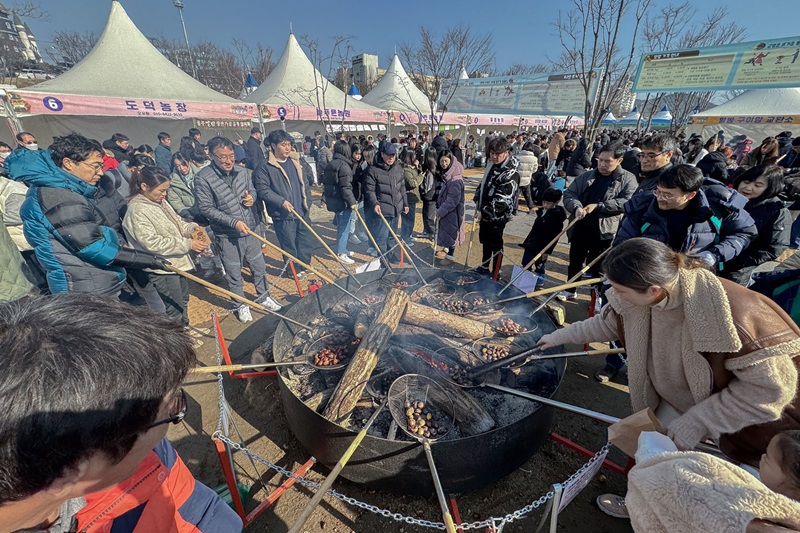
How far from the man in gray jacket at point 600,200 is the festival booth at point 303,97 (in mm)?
13424

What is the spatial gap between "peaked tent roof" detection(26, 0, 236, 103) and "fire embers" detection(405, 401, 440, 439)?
47.7 ft

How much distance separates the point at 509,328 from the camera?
4.35 m

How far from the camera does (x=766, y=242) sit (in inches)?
157

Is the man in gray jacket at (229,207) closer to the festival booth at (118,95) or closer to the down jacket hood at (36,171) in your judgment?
the down jacket hood at (36,171)

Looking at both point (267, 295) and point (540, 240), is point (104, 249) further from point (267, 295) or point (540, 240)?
point (540, 240)

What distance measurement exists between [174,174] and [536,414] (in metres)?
8.12

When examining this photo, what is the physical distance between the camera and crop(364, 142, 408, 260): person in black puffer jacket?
6603 millimetres

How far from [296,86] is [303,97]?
0.87 meters

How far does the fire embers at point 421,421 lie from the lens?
2.91 m

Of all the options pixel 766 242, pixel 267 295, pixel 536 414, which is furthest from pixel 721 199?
pixel 267 295

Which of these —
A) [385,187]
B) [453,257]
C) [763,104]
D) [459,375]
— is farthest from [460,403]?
[763,104]

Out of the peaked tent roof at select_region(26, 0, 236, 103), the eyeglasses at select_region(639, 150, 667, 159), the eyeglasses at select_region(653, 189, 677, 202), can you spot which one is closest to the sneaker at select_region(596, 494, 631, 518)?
the eyeglasses at select_region(653, 189, 677, 202)

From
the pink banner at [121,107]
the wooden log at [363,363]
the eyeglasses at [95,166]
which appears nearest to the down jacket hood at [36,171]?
the eyeglasses at [95,166]

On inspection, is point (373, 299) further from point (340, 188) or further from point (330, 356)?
point (340, 188)
